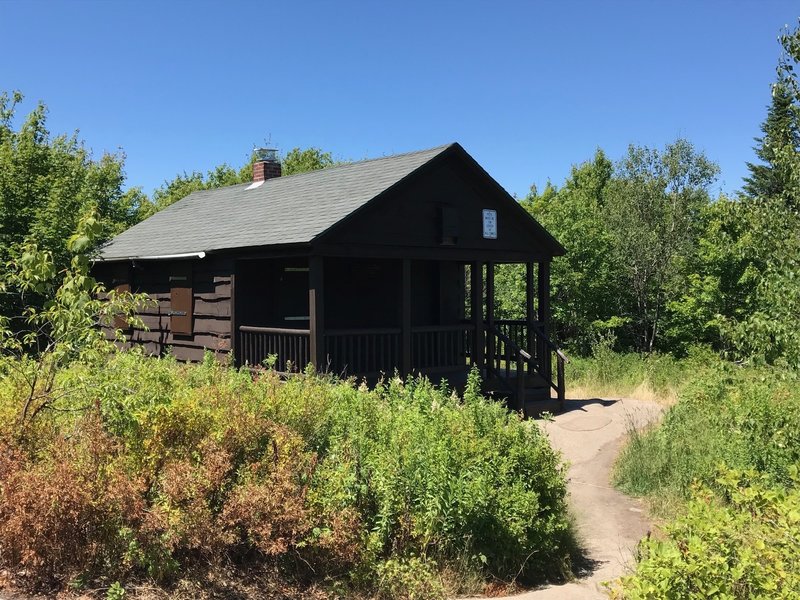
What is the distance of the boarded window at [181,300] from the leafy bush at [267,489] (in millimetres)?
7314

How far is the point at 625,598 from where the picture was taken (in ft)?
11.2

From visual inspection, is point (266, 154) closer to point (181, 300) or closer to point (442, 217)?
point (181, 300)

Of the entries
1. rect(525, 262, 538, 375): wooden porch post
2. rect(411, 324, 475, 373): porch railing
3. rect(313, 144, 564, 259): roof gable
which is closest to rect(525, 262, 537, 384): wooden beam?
rect(525, 262, 538, 375): wooden porch post

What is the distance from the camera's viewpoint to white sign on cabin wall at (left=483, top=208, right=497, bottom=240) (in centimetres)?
1350

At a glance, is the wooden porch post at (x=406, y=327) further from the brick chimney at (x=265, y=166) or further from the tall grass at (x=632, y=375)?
the brick chimney at (x=265, y=166)

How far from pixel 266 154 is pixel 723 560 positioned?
54.8 ft

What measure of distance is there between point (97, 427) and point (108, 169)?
23795 mm

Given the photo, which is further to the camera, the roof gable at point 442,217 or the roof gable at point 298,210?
the roof gable at point 442,217

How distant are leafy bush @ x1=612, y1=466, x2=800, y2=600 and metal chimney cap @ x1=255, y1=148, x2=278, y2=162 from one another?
16.1 meters

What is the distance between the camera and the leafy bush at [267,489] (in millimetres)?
4410

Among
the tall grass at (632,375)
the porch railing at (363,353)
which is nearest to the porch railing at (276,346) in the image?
the porch railing at (363,353)

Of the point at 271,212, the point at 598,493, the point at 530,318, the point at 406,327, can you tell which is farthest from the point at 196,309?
the point at 598,493

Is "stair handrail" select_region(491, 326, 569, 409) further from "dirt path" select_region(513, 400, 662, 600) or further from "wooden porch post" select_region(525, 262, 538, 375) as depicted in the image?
"dirt path" select_region(513, 400, 662, 600)

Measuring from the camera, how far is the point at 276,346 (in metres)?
11.6
